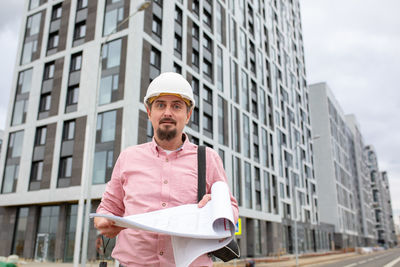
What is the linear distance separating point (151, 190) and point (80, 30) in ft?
93.9

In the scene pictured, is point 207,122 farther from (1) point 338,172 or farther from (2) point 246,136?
(1) point 338,172

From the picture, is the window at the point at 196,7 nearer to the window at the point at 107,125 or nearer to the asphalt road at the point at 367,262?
the window at the point at 107,125

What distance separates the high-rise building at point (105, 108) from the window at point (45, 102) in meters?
0.10

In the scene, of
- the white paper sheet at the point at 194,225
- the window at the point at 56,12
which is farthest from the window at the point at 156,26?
the white paper sheet at the point at 194,225

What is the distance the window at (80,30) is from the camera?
1080 inches

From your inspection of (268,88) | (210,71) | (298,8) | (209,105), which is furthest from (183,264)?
(298,8)

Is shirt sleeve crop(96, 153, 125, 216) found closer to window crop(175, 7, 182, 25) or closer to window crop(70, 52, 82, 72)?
window crop(70, 52, 82, 72)

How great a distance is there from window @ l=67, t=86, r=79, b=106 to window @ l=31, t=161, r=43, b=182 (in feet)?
16.5

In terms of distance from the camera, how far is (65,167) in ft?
81.0

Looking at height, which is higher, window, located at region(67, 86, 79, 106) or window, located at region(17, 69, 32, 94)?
window, located at region(17, 69, 32, 94)

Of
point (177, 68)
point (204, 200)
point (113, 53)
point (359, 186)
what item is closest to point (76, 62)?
point (113, 53)

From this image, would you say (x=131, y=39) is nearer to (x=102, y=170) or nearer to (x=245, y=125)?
(x=102, y=170)

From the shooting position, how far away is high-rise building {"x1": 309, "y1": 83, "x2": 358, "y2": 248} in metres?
70.2

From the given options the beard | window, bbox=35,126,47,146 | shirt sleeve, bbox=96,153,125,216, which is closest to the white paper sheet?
shirt sleeve, bbox=96,153,125,216
